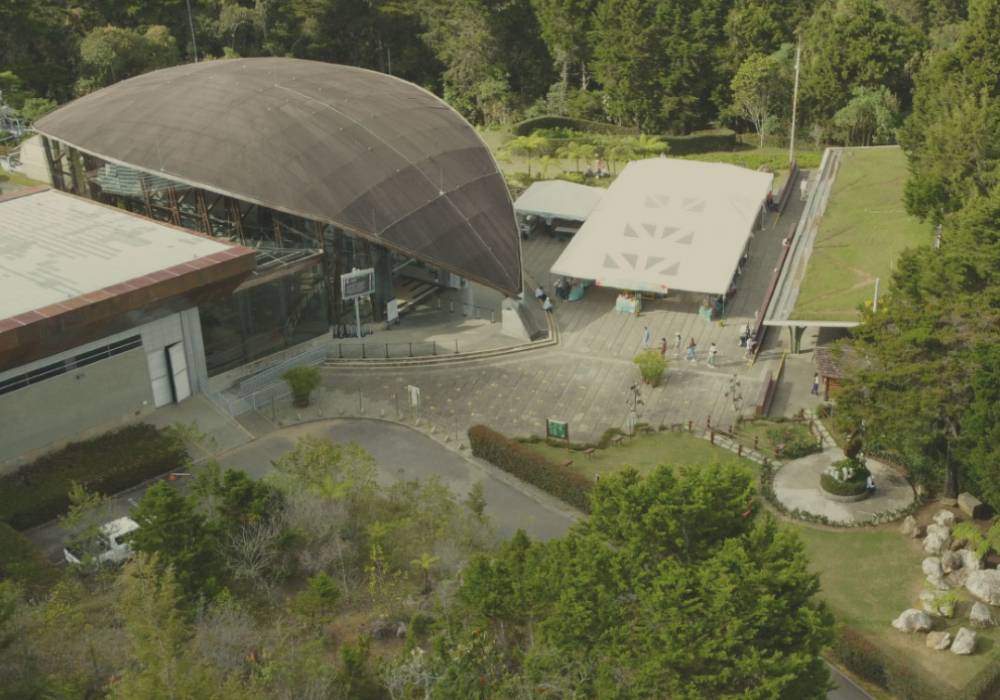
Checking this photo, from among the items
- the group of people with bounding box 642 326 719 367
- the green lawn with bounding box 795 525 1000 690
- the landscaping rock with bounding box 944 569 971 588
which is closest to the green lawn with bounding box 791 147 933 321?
the group of people with bounding box 642 326 719 367

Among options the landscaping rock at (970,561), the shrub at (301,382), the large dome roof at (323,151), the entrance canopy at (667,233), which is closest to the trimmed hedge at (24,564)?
the shrub at (301,382)

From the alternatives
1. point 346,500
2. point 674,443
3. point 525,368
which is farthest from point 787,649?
point 525,368

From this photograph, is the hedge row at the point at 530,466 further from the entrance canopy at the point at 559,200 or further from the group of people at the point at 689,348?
the entrance canopy at the point at 559,200

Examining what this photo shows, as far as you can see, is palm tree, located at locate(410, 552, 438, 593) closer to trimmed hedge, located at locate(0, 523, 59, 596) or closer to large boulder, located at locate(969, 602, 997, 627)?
trimmed hedge, located at locate(0, 523, 59, 596)

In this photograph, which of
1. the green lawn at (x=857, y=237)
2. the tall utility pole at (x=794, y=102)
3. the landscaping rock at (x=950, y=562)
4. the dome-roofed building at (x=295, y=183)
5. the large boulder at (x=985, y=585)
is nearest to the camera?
the large boulder at (x=985, y=585)

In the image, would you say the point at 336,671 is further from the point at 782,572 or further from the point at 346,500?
the point at 782,572

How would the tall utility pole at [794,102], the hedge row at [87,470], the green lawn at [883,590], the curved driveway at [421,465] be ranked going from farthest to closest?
1. the tall utility pole at [794,102]
2. the curved driveway at [421,465]
3. the hedge row at [87,470]
4. the green lawn at [883,590]

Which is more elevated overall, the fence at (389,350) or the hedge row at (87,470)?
the hedge row at (87,470)
